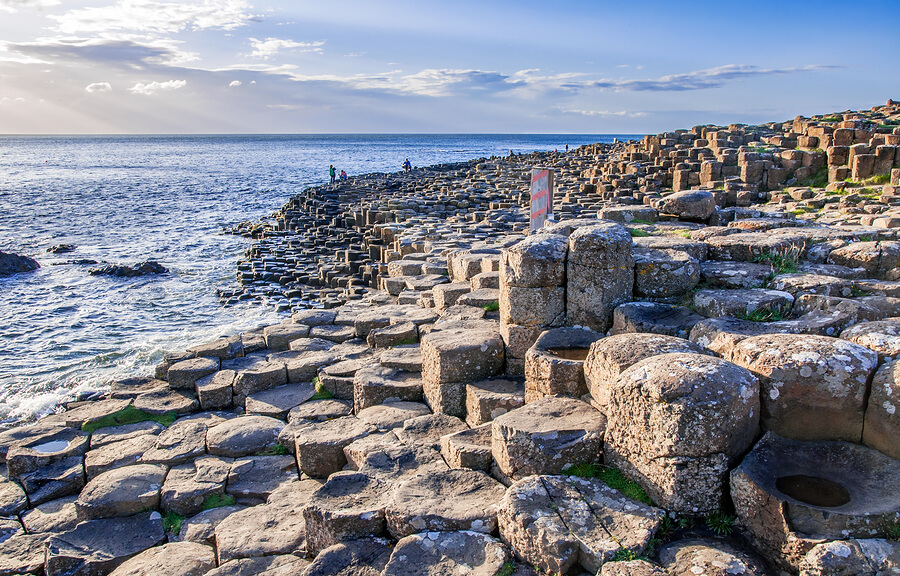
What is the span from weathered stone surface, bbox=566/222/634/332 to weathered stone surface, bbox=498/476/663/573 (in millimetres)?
2170

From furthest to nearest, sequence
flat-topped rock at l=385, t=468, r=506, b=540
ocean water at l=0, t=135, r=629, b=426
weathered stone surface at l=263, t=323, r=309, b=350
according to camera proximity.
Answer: ocean water at l=0, t=135, r=629, b=426 < weathered stone surface at l=263, t=323, r=309, b=350 < flat-topped rock at l=385, t=468, r=506, b=540

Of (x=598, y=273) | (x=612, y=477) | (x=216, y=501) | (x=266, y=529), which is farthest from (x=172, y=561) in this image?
(x=598, y=273)

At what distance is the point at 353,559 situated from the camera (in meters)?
4.23

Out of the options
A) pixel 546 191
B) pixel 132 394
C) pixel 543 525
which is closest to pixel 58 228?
pixel 132 394

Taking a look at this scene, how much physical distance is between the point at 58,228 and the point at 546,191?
29742 mm

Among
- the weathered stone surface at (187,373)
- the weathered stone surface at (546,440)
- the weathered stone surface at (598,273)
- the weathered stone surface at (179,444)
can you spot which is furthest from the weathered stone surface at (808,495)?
the weathered stone surface at (187,373)

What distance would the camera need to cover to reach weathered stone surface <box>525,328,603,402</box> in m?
5.34

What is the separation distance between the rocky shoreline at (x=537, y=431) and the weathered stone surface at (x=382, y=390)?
0.04 meters

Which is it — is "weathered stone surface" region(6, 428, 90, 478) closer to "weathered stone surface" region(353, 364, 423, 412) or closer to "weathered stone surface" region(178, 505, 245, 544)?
"weathered stone surface" region(178, 505, 245, 544)

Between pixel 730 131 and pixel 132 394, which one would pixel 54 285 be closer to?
pixel 132 394

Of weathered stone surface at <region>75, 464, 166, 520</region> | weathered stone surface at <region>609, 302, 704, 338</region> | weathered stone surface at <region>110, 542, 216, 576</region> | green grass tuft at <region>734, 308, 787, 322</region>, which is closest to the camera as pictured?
weathered stone surface at <region>110, 542, 216, 576</region>

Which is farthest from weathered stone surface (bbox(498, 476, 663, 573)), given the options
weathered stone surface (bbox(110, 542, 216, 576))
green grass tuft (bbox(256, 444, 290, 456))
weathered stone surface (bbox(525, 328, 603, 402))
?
green grass tuft (bbox(256, 444, 290, 456))

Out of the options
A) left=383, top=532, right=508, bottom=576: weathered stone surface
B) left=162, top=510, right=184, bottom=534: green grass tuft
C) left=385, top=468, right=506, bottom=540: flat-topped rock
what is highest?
left=385, top=468, right=506, bottom=540: flat-topped rock

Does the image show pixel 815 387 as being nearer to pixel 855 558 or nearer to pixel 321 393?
pixel 855 558
